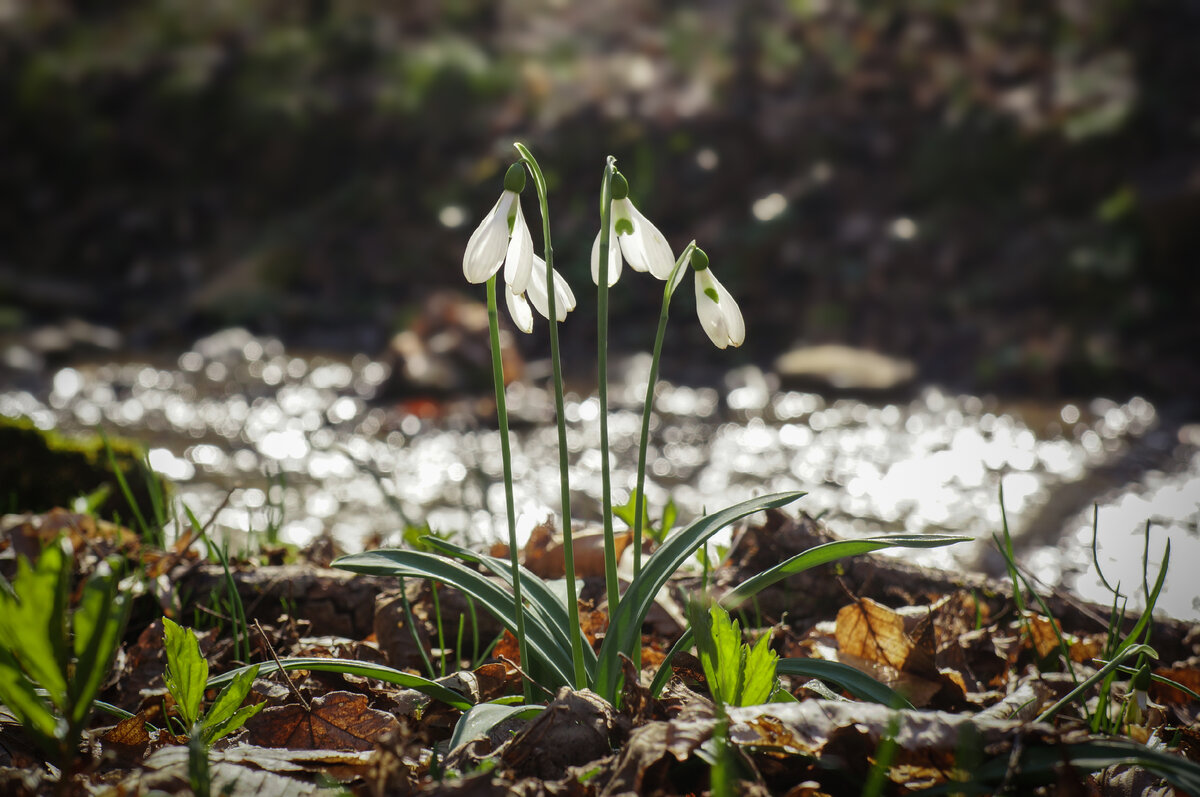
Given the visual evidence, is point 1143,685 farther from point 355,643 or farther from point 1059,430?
point 1059,430

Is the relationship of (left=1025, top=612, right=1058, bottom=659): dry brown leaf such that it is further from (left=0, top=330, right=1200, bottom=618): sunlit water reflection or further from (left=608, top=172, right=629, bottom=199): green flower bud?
(left=0, top=330, right=1200, bottom=618): sunlit water reflection

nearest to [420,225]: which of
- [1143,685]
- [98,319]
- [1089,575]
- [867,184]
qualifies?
[98,319]

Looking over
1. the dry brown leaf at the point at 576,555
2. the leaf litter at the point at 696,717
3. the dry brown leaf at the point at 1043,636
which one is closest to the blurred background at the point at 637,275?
the dry brown leaf at the point at 576,555

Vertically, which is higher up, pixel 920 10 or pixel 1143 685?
pixel 920 10

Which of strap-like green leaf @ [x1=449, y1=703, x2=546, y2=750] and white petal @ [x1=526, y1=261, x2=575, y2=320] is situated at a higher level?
white petal @ [x1=526, y1=261, x2=575, y2=320]

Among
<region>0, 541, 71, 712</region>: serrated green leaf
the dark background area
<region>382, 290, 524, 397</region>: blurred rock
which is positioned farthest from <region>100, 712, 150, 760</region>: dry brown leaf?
the dark background area

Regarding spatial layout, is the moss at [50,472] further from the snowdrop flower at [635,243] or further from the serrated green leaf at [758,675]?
the serrated green leaf at [758,675]

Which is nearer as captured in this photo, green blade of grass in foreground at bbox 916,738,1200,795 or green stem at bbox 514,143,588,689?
green blade of grass in foreground at bbox 916,738,1200,795
